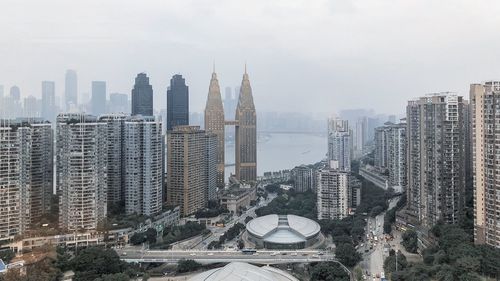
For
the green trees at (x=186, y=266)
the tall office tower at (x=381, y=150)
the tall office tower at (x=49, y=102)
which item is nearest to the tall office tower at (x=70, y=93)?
the tall office tower at (x=49, y=102)

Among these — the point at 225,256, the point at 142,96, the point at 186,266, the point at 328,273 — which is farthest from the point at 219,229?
the point at 142,96

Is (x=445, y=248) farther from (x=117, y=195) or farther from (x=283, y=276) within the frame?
(x=117, y=195)

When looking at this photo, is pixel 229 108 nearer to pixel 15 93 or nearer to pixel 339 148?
pixel 339 148

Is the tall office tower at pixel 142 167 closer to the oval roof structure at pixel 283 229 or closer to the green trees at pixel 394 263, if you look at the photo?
the oval roof structure at pixel 283 229

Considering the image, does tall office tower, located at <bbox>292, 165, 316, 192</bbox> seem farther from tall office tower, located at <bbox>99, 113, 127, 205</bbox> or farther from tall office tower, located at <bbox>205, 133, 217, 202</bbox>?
tall office tower, located at <bbox>99, 113, 127, 205</bbox>

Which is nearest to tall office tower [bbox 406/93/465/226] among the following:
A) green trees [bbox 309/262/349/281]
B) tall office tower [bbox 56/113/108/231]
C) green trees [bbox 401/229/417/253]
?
green trees [bbox 401/229/417/253]

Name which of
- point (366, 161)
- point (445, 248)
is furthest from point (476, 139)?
point (366, 161)
